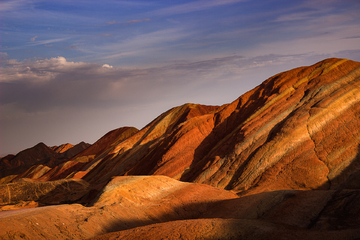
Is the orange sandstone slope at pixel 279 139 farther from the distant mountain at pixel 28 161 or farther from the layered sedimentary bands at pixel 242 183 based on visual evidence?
the distant mountain at pixel 28 161

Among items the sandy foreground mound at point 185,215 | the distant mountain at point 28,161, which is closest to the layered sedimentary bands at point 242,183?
the sandy foreground mound at point 185,215

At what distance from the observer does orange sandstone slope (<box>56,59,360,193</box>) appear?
73.7 feet

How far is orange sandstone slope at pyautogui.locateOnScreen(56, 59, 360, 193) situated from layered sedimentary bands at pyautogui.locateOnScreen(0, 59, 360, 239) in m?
0.09

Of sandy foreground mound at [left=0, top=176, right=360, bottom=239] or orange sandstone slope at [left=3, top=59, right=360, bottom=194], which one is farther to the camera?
orange sandstone slope at [left=3, top=59, right=360, bottom=194]

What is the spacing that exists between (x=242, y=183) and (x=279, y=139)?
4975 millimetres

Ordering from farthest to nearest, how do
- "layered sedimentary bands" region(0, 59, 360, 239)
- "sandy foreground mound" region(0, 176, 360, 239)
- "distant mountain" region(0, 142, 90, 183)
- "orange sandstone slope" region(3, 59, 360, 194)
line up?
"distant mountain" region(0, 142, 90, 183) → "orange sandstone slope" region(3, 59, 360, 194) → "layered sedimentary bands" region(0, 59, 360, 239) → "sandy foreground mound" region(0, 176, 360, 239)

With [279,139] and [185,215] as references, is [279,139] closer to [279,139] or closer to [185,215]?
[279,139]

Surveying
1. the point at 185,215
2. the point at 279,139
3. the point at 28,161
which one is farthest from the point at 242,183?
the point at 28,161

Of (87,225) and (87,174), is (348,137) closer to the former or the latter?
(87,225)

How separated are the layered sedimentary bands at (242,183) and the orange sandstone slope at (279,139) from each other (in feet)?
0.30

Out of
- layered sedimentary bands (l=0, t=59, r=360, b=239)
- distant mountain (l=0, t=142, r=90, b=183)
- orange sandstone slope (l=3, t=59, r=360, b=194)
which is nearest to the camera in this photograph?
layered sedimentary bands (l=0, t=59, r=360, b=239)

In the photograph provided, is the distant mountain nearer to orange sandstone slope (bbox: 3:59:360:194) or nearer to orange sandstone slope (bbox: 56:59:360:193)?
orange sandstone slope (bbox: 56:59:360:193)

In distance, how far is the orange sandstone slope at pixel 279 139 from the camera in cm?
2245

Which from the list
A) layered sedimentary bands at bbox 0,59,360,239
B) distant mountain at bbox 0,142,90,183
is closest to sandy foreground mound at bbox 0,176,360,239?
layered sedimentary bands at bbox 0,59,360,239
